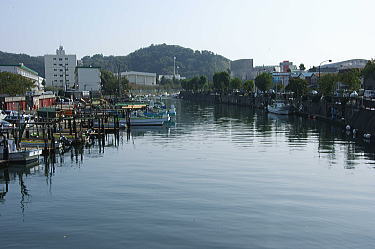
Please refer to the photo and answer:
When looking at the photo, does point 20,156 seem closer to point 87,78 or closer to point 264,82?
point 264,82

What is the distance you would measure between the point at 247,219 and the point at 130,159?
24.7 m

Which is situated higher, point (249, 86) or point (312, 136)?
point (249, 86)

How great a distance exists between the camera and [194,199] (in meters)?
32.7

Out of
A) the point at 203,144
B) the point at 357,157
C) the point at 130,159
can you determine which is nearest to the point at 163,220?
the point at 130,159

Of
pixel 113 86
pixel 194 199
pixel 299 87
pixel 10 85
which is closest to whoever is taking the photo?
pixel 194 199

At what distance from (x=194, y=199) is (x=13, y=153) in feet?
67.7

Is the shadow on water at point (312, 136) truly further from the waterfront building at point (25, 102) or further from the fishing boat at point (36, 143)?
the waterfront building at point (25, 102)

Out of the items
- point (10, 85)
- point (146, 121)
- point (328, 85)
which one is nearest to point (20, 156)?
point (146, 121)

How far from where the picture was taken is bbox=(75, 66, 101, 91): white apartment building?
18788 centimetres

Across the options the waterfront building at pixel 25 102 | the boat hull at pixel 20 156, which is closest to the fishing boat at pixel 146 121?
the waterfront building at pixel 25 102

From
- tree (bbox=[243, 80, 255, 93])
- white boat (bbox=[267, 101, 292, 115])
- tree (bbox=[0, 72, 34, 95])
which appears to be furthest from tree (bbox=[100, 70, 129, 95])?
white boat (bbox=[267, 101, 292, 115])

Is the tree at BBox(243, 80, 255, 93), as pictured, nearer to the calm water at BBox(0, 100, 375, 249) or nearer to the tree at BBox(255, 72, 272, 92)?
the tree at BBox(255, 72, 272, 92)

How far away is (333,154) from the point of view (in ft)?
175

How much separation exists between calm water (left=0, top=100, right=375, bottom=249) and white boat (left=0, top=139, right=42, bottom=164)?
4.30 feet
